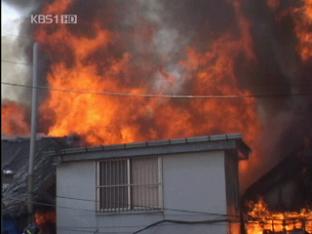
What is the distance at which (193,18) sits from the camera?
33906mm

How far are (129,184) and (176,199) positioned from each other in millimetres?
1642

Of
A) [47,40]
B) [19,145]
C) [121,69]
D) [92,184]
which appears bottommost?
[92,184]

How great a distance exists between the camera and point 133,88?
3272 cm

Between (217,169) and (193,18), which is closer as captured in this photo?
(217,169)

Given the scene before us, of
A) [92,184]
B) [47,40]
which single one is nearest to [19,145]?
[92,184]

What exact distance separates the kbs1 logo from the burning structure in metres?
0.30

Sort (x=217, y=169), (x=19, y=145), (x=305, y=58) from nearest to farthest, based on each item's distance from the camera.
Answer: (x=217, y=169)
(x=19, y=145)
(x=305, y=58)

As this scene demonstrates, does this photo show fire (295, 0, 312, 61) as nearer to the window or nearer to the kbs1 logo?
the kbs1 logo

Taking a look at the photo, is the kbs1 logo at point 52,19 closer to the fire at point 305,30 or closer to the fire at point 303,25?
the fire at point 303,25

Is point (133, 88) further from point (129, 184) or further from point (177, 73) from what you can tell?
point (129, 184)

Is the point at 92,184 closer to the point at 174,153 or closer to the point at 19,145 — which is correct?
the point at 174,153

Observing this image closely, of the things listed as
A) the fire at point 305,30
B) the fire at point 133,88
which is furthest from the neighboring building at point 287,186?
the fire at point 305,30

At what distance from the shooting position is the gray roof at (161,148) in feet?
57.8

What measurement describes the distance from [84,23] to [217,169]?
1890cm
